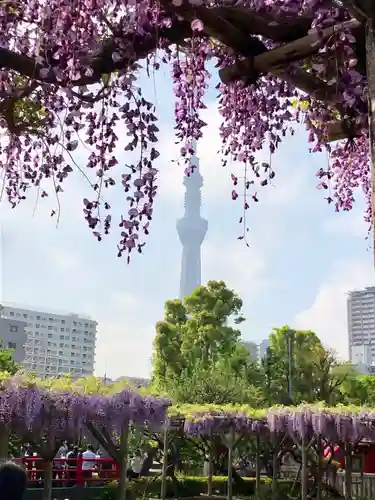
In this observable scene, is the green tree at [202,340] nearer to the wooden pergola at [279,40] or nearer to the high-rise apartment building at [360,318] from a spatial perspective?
the wooden pergola at [279,40]

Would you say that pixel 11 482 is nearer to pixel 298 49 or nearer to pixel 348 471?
pixel 298 49

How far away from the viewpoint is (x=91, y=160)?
310cm

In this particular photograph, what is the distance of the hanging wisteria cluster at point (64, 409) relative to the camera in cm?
982

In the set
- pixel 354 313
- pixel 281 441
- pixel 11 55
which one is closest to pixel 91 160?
pixel 11 55

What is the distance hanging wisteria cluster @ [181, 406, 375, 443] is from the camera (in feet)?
46.4

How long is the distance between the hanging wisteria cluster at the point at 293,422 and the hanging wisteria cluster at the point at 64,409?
3.12 m

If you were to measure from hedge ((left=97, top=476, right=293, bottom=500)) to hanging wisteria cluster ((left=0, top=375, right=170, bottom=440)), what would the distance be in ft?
8.70

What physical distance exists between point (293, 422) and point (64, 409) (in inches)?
234

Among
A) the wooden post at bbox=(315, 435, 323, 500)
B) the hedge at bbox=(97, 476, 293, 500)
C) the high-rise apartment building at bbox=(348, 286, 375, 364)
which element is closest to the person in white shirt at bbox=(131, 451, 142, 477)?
the hedge at bbox=(97, 476, 293, 500)

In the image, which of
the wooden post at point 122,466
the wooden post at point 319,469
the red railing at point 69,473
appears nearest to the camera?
the wooden post at point 122,466

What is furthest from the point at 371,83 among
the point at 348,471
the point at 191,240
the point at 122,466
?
the point at 191,240

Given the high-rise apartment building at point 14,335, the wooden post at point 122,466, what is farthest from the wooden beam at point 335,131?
the high-rise apartment building at point 14,335

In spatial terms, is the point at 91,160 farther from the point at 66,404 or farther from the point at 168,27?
the point at 66,404

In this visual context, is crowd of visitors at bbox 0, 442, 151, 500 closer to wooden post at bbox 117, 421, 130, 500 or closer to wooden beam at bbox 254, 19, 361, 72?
wooden post at bbox 117, 421, 130, 500
